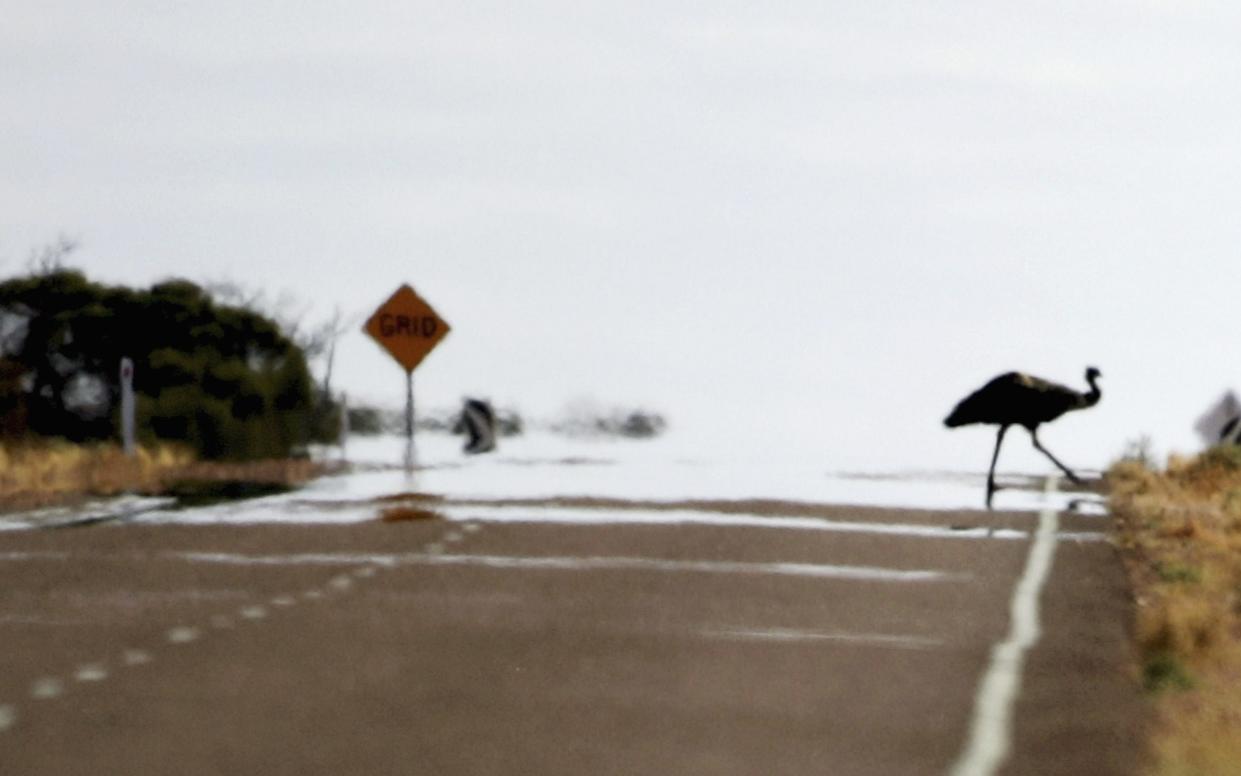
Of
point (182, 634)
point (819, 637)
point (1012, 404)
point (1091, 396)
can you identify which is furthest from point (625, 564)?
point (1091, 396)

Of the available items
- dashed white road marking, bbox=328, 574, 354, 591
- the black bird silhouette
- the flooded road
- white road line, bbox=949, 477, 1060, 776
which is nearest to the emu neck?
the black bird silhouette

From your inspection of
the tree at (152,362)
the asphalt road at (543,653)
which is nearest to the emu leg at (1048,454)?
the asphalt road at (543,653)

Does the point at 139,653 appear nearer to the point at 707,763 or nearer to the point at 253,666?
the point at 253,666

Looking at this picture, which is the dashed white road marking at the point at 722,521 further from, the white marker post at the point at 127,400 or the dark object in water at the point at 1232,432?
the dark object in water at the point at 1232,432

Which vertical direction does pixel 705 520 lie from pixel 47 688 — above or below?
above

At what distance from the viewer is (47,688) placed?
12.1 metres

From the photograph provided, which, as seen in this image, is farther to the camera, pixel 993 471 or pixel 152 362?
pixel 152 362

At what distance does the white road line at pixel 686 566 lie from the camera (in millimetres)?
18000

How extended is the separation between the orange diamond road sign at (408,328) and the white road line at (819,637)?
855 inches

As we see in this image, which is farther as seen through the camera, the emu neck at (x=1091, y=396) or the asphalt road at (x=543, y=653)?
the emu neck at (x=1091, y=396)

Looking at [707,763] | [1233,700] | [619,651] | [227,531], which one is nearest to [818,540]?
[227,531]

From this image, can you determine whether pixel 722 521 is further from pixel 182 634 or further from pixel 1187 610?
pixel 182 634

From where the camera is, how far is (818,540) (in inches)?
827

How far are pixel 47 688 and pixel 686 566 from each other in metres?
7.15
